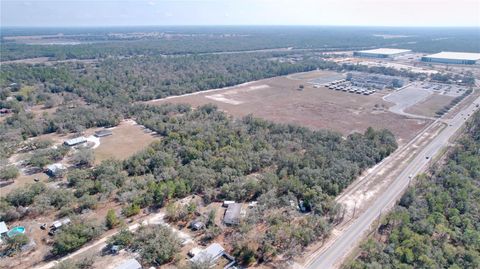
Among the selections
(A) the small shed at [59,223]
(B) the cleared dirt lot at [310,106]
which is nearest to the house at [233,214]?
(A) the small shed at [59,223]

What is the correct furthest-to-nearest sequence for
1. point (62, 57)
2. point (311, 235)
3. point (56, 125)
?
point (62, 57)
point (56, 125)
point (311, 235)

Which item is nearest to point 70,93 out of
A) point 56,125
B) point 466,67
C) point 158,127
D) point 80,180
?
point 56,125

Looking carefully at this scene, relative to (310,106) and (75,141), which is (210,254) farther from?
(310,106)

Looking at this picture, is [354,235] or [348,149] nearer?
[354,235]

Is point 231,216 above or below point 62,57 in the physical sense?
below

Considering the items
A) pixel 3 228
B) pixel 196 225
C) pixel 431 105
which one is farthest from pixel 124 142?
pixel 431 105

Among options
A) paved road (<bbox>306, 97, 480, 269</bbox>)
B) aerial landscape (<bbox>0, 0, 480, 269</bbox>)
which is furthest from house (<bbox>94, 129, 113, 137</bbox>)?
paved road (<bbox>306, 97, 480, 269</bbox>)

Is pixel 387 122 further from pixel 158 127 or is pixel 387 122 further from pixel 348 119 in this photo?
pixel 158 127
